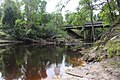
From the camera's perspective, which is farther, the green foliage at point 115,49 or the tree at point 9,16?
the tree at point 9,16

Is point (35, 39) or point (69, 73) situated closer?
point (69, 73)

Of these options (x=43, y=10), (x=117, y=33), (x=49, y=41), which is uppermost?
(x=43, y=10)

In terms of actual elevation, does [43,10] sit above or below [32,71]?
above

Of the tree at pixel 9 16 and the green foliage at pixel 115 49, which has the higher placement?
the tree at pixel 9 16

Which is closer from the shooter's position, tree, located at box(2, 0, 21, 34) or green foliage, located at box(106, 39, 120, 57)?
green foliage, located at box(106, 39, 120, 57)

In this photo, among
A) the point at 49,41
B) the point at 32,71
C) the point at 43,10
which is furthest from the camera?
the point at 43,10

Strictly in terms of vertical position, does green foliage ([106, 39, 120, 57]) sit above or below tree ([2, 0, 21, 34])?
below

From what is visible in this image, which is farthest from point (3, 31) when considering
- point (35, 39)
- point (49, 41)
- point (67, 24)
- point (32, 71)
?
point (32, 71)

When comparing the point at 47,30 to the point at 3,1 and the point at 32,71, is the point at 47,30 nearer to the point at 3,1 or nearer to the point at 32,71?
the point at 3,1

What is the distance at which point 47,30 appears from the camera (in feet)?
132

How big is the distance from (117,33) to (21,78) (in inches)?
247

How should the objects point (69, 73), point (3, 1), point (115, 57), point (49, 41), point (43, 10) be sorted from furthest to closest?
point (43, 10) < point (3, 1) < point (49, 41) < point (69, 73) < point (115, 57)

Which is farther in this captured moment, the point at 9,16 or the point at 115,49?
the point at 9,16

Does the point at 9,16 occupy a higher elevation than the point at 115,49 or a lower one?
higher
